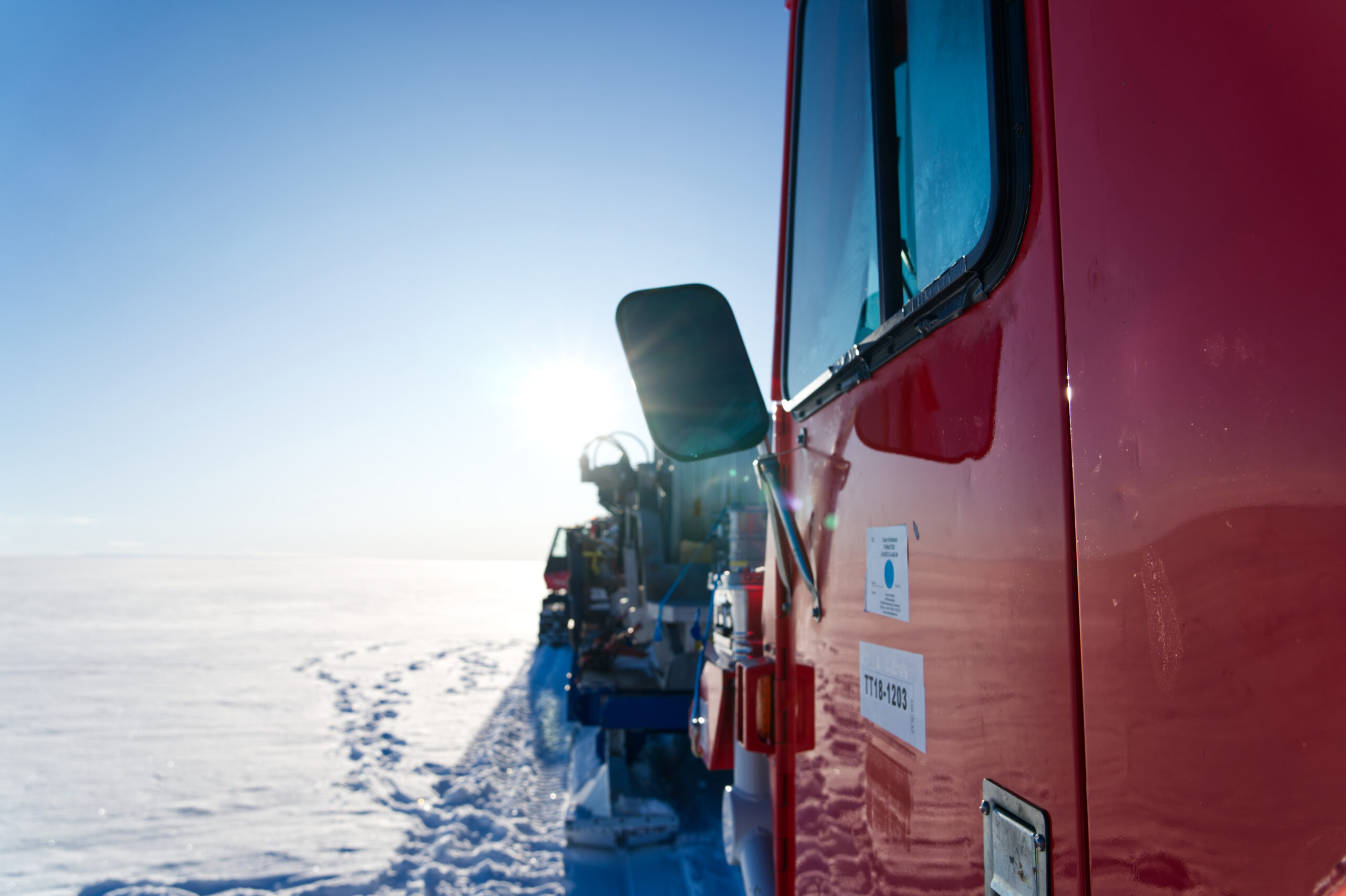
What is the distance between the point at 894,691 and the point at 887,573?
0.19 m

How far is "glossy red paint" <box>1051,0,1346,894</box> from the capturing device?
47 centimetres

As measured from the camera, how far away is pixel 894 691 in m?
1.10

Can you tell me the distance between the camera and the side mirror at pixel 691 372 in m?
1.54

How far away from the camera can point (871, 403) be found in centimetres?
122

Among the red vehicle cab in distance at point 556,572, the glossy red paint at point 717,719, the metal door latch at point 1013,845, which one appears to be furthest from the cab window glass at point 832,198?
the red vehicle cab in distance at point 556,572

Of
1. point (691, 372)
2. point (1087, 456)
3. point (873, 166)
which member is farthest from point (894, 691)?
point (873, 166)

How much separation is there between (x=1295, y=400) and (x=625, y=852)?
4.73m

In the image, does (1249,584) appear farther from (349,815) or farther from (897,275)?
(349,815)

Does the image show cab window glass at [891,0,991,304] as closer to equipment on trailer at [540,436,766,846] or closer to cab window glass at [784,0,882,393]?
cab window glass at [784,0,882,393]

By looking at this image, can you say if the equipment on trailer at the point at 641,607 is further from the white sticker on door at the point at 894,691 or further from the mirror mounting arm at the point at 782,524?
the white sticker on door at the point at 894,691

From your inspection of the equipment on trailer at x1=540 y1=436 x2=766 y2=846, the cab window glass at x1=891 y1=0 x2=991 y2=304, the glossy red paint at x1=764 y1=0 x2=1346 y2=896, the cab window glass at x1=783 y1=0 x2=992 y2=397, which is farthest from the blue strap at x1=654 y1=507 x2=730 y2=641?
the glossy red paint at x1=764 y1=0 x2=1346 y2=896

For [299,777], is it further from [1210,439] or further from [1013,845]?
[1210,439]

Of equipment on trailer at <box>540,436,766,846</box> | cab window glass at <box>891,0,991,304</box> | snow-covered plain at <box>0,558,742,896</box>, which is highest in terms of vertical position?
cab window glass at <box>891,0,991,304</box>

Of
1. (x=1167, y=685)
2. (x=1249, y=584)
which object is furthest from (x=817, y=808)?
(x=1249, y=584)
